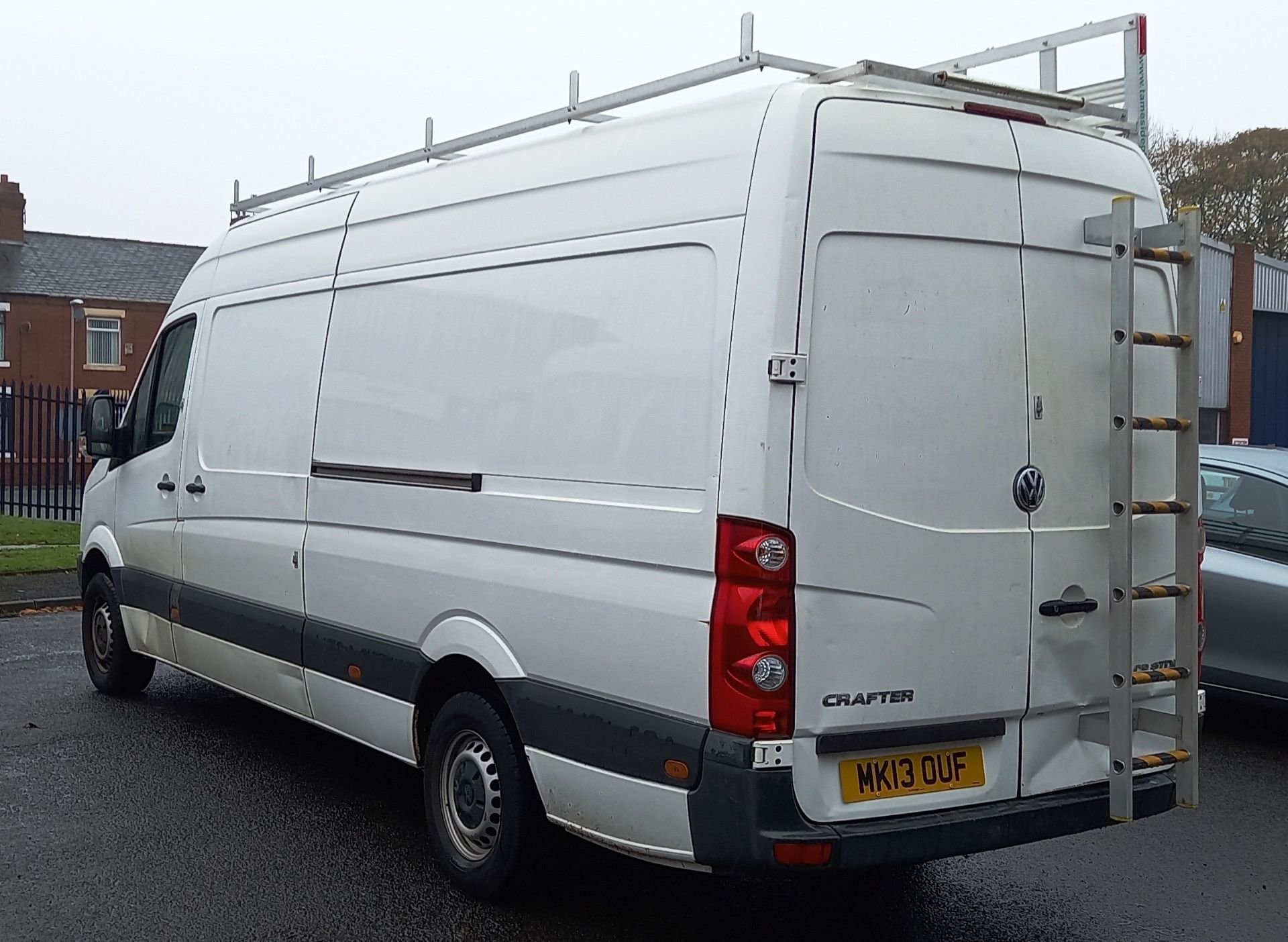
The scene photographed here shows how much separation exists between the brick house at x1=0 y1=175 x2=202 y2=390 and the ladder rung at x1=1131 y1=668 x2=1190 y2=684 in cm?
4087

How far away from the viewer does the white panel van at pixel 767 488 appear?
12.7ft

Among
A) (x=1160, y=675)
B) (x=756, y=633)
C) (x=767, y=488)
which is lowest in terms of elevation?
(x=1160, y=675)

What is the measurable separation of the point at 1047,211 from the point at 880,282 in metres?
0.73

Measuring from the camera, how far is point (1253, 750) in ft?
24.3

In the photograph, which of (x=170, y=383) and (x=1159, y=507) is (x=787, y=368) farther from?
(x=170, y=383)

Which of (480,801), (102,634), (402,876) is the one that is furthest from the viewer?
(102,634)

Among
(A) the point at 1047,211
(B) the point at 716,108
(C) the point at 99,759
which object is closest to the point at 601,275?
(B) the point at 716,108

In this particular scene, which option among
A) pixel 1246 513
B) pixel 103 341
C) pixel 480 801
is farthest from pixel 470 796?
pixel 103 341

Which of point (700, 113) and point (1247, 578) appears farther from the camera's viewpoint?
point (1247, 578)

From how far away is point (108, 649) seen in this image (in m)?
8.19

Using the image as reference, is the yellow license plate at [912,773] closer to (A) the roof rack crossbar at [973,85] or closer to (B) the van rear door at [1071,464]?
(B) the van rear door at [1071,464]

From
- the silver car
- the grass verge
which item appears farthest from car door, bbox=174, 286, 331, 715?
the grass verge

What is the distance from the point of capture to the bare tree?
139 feet

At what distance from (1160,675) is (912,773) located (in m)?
0.93
